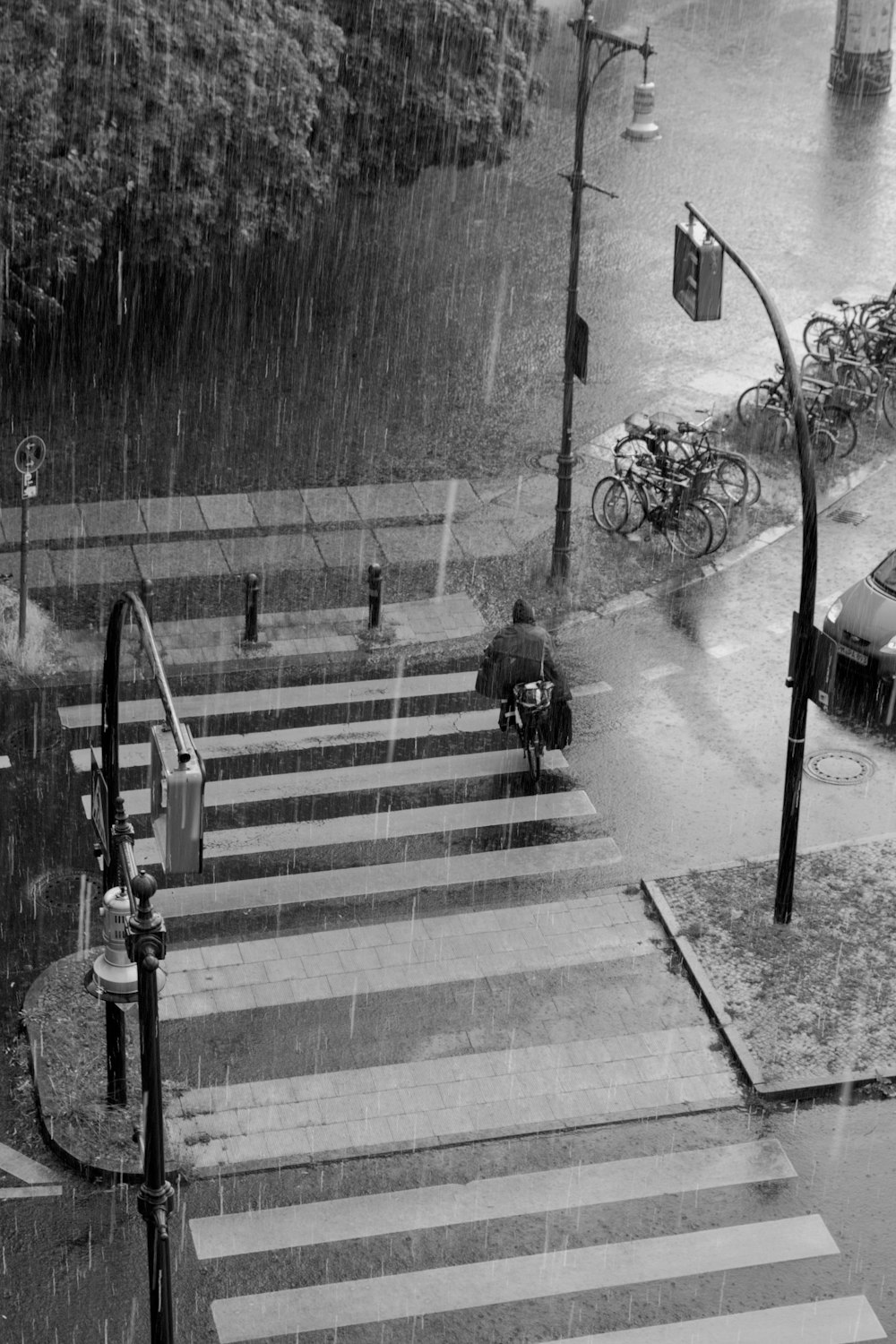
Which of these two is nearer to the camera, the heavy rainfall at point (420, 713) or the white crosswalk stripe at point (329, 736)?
the heavy rainfall at point (420, 713)

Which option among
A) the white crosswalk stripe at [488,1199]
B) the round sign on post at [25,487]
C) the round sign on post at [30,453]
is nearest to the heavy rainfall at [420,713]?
the white crosswalk stripe at [488,1199]

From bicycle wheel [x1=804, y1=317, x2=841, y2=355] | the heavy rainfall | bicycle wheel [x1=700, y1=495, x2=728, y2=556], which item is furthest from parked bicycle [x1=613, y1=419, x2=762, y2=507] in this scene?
bicycle wheel [x1=804, y1=317, x2=841, y2=355]

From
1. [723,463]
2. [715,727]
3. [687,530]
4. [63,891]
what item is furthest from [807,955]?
[723,463]

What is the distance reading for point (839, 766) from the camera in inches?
761

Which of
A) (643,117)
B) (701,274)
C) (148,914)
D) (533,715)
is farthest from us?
(643,117)

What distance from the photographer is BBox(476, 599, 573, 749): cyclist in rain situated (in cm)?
1892

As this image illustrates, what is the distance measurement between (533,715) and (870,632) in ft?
13.3

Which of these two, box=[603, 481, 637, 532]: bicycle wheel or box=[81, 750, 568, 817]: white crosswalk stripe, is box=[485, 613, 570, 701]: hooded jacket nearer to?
box=[81, 750, 568, 817]: white crosswalk stripe

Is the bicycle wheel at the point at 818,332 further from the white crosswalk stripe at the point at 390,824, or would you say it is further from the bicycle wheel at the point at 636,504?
the white crosswalk stripe at the point at 390,824

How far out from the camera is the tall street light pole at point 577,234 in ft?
66.3

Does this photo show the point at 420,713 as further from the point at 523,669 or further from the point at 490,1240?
the point at 490,1240

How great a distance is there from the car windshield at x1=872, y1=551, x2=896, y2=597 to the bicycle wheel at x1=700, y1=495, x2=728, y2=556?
250 centimetres

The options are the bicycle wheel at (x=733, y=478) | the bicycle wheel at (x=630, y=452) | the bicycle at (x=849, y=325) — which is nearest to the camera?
the bicycle wheel at (x=630, y=452)

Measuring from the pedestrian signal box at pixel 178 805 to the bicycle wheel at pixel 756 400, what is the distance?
57.0ft
